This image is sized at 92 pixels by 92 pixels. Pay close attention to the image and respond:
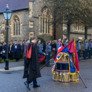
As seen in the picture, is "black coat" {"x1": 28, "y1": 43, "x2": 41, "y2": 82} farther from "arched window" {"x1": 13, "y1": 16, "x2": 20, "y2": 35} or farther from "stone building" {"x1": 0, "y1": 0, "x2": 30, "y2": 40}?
"arched window" {"x1": 13, "y1": 16, "x2": 20, "y2": 35}

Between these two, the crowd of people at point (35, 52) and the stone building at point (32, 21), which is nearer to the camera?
the crowd of people at point (35, 52)

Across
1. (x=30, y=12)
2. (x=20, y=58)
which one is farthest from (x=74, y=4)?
(x=30, y=12)

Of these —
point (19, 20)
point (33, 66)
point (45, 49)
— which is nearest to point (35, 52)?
point (33, 66)

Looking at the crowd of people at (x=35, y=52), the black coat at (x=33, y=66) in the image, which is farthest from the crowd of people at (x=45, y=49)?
the black coat at (x=33, y=66)

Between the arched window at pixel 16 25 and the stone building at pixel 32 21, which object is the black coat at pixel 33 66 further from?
the arched window at pixel 16 25

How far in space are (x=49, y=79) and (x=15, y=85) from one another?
2279 mm

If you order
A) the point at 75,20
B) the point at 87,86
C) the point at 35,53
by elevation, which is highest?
the point at 75,20

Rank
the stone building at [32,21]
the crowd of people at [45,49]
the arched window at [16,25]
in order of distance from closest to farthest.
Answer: the crowd of people at [45,49] < the stone building at [32,21] < the arched window at [16,25]

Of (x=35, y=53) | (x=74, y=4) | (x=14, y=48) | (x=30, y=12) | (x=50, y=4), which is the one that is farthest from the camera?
(x=30, y=12)

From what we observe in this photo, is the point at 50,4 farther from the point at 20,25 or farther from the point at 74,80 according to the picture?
the point at 74,80

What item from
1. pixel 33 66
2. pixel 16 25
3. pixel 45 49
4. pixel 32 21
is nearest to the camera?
pixel 33 66

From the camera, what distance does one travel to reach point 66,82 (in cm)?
1488

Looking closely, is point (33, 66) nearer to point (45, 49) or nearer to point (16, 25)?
point (45, 49)

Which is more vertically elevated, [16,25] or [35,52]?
[16,25]
